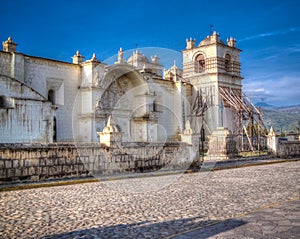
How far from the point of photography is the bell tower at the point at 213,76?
32.3m

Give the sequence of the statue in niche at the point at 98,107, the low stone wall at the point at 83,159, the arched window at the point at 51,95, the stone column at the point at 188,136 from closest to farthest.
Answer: the low stone wall at the point at 83,159 < the stone column at the point at 188,136 < the statue in niche at the point at 98,107 < the arched window at the point at 51,95

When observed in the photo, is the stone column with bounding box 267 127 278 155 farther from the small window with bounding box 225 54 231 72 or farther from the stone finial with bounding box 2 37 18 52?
the stone finial with bounding box 2 37 18 52

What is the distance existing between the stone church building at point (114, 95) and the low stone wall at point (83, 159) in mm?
2722

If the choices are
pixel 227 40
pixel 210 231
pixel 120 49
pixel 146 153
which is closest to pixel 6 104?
pixel 146 153

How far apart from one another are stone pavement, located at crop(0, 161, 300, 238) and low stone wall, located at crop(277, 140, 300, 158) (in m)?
15.1

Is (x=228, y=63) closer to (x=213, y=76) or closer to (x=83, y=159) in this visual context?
(x=213, y=76)

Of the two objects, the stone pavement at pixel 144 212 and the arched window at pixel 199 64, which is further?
the arched window at pixel 199 64

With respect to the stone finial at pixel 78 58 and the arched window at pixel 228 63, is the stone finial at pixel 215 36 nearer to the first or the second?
the arched window at pixel 228 63

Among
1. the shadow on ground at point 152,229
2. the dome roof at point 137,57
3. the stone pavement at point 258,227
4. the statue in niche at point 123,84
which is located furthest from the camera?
the dome roof at point 137,57

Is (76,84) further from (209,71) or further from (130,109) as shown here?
(209,71)

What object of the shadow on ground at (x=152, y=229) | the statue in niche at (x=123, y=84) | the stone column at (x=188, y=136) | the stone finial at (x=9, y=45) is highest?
the stone finial at (x=9, y=45)

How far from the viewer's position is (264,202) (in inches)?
272

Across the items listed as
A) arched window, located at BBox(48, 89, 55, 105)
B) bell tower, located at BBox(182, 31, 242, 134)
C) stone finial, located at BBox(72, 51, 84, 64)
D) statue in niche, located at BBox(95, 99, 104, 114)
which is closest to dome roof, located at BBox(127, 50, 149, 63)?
bell tower, located at BBox(182, 31, 242, 134)

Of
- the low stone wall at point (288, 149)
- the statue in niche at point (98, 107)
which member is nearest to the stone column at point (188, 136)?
the statue in niche at point (98, 107)
